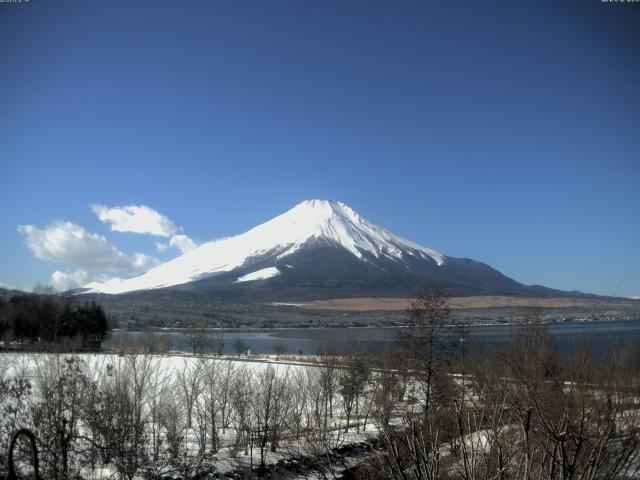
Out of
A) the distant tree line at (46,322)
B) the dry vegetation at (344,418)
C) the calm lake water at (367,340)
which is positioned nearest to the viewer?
the dry vegetation at (344,418)

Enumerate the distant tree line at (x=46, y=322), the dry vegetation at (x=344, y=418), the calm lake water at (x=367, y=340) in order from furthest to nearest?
the distant tree line at (x=46, y=322) → the calm lake water at (x=367, y=340) → the dry vegetation at (x=344, y=418)

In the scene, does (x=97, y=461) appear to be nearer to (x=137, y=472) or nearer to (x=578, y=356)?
(x=137, y=472)

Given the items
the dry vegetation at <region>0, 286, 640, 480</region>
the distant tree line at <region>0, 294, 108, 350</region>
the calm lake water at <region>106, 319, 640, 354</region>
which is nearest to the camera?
the dry vegetation at <region>0, 286, 640, 480</region>

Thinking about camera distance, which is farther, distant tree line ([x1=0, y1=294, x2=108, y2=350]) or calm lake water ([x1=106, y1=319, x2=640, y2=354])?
distant tree line ([x1=0, y1=294, x2=108, y2=350])

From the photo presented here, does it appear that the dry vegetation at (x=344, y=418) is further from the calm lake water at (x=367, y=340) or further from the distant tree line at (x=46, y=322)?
the distant tree line at (x=46, y=322)

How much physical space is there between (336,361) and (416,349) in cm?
1059

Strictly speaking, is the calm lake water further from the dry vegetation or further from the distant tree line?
the distant tree line

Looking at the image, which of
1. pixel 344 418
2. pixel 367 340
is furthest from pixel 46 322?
pixel 344 418

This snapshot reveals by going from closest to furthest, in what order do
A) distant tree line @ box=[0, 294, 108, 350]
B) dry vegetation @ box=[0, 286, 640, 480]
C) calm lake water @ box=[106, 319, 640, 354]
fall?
dry vegetation @ box=[0, 286, 640, 480] → calm lake water @ box=[106, 319, 640, 354] → distant tree line @ box=[0, 294, 108, 350]

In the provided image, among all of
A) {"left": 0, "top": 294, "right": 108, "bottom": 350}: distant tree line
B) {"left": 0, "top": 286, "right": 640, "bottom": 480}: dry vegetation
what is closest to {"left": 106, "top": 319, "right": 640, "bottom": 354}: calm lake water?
{"left": 0, "top": 286, "right": 640, "bottom": 480}: dry vegetation

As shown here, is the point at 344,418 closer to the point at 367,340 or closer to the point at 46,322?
the point at 46,322

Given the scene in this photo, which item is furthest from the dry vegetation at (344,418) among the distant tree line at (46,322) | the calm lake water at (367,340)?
the distant tree line at (46,322)

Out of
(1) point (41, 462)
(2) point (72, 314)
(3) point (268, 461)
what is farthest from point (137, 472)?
(2) point (72, 314)

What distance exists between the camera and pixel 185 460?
20688mm
